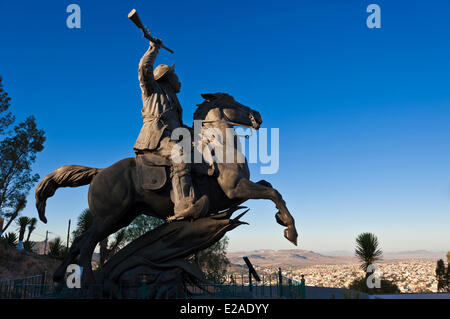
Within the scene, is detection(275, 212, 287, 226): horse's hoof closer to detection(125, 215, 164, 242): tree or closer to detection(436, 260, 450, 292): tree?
detection(436, 260, 450, 292): tree

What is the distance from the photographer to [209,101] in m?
8.09

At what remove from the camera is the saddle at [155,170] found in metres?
7.04

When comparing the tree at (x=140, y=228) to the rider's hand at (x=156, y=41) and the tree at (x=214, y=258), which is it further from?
the rider's hand at (x=156, y=41)

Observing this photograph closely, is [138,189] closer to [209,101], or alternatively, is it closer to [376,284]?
[209,101]

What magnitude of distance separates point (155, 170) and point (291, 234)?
2.98 meters

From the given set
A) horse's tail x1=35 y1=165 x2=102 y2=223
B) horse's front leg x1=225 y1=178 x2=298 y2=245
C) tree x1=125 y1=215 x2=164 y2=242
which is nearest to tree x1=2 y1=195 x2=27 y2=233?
tree x1=125 y1=215 x2=164 y2=242

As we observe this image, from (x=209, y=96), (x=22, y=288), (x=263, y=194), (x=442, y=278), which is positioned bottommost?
(x=442, y=278)

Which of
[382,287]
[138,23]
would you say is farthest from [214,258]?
[138,23]

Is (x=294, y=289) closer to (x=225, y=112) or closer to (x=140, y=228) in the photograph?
(x=225, y=112)

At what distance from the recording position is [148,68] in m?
7.37

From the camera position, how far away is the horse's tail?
24.6 feet

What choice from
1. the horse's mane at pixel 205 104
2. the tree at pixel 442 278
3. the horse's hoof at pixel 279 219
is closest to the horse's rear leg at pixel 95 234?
the horse's mane at pixel 205 104

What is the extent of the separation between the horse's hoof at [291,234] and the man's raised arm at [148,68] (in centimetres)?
413

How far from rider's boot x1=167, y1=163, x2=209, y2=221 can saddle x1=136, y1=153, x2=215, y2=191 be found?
8.5 inches
